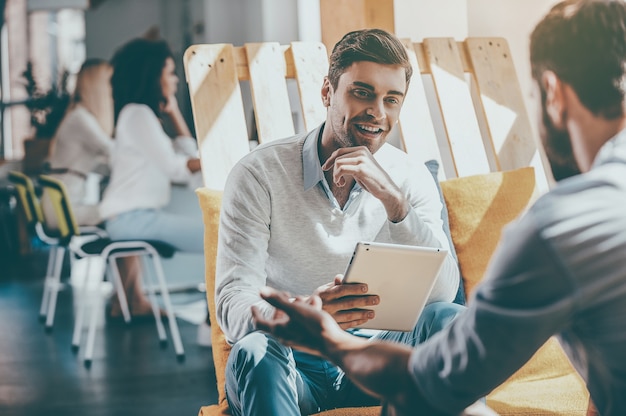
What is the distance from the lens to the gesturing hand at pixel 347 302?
1682 millimetres

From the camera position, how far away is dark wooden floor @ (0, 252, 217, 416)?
10.8ft

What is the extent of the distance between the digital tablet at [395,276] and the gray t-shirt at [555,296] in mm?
570

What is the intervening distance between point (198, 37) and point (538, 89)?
7.66m

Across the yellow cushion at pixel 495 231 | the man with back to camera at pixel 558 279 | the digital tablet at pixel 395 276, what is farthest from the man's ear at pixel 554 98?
the yellow cushion at pixel 495 231

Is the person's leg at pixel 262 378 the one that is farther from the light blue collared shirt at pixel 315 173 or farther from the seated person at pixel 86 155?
the seated person at pixel 86 155

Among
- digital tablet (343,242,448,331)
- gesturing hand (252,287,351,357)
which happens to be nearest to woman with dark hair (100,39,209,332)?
digital tablet (343,242,448,331)

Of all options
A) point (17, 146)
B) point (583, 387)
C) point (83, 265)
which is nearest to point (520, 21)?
point (583, 387)

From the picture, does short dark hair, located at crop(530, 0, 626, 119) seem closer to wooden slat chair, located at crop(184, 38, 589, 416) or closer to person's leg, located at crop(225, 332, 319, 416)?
person's leg, located at crop(225, 332, 319, 416)

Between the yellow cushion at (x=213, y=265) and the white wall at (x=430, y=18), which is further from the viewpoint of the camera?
the white wall at (x=430, y=18)

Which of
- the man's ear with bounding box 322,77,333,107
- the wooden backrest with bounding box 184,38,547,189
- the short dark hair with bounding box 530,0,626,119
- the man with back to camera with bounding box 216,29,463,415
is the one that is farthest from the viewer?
the wooden backrest with bounding box 184,38,547,189

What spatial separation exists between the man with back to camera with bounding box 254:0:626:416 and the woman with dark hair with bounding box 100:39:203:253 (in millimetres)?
2923

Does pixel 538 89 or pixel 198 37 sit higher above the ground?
pixel 198 37

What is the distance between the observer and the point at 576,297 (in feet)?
3.15

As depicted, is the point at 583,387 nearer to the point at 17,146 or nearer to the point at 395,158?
the point at 395,158
